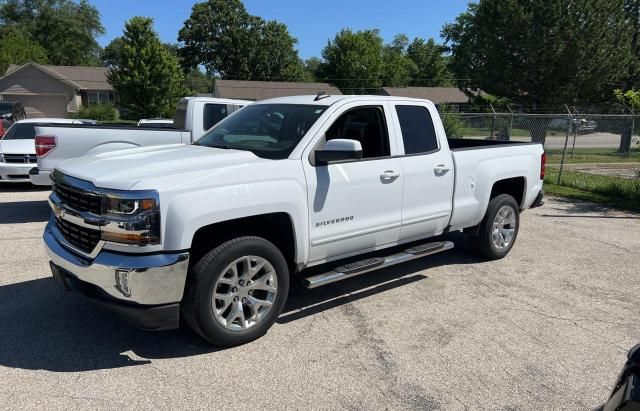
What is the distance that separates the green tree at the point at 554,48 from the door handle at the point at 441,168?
2317cm

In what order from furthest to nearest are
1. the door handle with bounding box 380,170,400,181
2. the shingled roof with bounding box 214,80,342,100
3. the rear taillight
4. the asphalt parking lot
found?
the shingled roof with bounding box 214,80,342,100, the rear taillight, the door handle with bounding box 380,170,400,181, the asphalt parking lot

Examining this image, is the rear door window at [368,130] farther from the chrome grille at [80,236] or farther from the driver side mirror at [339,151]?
the chrome grille at [80,236]

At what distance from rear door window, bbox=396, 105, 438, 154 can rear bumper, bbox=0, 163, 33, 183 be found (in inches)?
344

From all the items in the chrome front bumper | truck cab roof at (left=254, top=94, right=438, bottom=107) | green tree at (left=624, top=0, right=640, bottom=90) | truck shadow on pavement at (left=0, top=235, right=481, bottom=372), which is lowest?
truck shadow on pavement at (left=0, top=235, right=481, bottom=372)

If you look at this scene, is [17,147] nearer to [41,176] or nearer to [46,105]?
[41,176]

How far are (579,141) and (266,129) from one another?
88.8ft

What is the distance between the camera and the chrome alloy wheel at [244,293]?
3842 mm

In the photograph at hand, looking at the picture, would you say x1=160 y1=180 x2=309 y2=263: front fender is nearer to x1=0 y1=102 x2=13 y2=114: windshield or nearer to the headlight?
the headlight

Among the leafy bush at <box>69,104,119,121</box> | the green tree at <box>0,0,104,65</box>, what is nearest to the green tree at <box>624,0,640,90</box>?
the leafy bush at <box>69,104,119,121</box>

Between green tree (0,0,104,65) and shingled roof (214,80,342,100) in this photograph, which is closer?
shingled roof (214,80,342,100)

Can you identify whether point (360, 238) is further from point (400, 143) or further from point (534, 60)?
point (534, 60)

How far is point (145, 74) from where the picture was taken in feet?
121

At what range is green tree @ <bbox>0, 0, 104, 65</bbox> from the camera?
77.9 m

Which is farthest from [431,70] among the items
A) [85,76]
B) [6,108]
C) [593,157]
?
[6,108]
